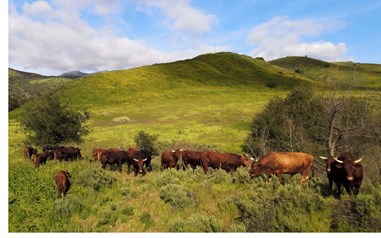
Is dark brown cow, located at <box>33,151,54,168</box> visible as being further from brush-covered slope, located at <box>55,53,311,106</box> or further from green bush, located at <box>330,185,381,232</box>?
brush-covered slope, located at <box>55,53,311,106</box>

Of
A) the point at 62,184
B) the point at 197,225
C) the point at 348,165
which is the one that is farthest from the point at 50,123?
the point at 348,165

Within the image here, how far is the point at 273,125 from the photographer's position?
30938mm

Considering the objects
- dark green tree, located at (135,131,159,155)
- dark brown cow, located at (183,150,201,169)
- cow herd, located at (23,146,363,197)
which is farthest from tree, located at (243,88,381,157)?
dark green tree, located at (135,131,159,155)

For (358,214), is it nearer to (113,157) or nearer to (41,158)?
(113,157)

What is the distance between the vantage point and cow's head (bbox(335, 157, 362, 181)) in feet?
32.2

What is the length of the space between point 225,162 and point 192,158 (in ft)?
7.64

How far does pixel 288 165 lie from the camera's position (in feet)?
41.9

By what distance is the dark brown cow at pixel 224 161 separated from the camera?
17.4 meters

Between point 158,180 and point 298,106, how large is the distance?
2011 cm

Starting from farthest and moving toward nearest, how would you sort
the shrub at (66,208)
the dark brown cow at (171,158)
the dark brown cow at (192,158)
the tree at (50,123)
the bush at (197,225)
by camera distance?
the tree at (50,123)
the dark brown cow at (171,158)
the dark brown cow at (192,158)
the shrub at (66,208)
the bush at (197,225)

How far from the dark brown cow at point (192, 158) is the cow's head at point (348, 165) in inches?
378

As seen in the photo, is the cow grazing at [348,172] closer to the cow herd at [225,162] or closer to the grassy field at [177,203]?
the cow herd at [225,162]

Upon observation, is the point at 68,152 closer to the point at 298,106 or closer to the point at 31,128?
the point at 31,128

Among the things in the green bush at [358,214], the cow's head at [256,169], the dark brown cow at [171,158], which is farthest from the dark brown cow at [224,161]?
the green bush at [358,214]
